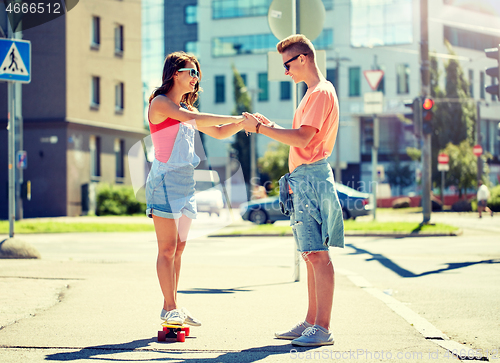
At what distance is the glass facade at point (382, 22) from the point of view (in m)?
48.4

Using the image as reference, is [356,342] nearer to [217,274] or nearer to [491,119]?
[217,274]

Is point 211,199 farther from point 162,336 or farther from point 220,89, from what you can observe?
point 220,89

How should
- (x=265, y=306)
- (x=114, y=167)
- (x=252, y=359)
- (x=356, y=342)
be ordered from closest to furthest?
(x=252, y=359) → (x=356, y=342) → (x=265, y=306) → (x=114, y=167)

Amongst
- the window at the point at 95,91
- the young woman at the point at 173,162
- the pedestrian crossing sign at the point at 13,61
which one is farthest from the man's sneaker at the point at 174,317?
the window at the point at 95,91

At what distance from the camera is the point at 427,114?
16.7 m

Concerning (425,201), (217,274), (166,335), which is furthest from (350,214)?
(166,335)

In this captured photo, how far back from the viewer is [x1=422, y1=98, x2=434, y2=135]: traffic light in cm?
1638

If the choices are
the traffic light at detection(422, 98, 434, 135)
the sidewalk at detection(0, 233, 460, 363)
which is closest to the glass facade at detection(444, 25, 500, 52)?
the traffic light at detection(422, 98, 434, 135)

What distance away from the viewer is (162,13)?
62.7 m

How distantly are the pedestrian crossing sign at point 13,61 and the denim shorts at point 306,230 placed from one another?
664 centimetres

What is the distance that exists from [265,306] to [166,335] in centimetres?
151

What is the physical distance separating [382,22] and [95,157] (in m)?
28.9

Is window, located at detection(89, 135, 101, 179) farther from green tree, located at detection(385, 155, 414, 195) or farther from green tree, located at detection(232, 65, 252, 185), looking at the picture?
green tree, located at detection(385, 155, 414, 195)

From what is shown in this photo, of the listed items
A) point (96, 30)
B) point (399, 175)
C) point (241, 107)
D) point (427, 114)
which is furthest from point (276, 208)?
point (399, 175)
